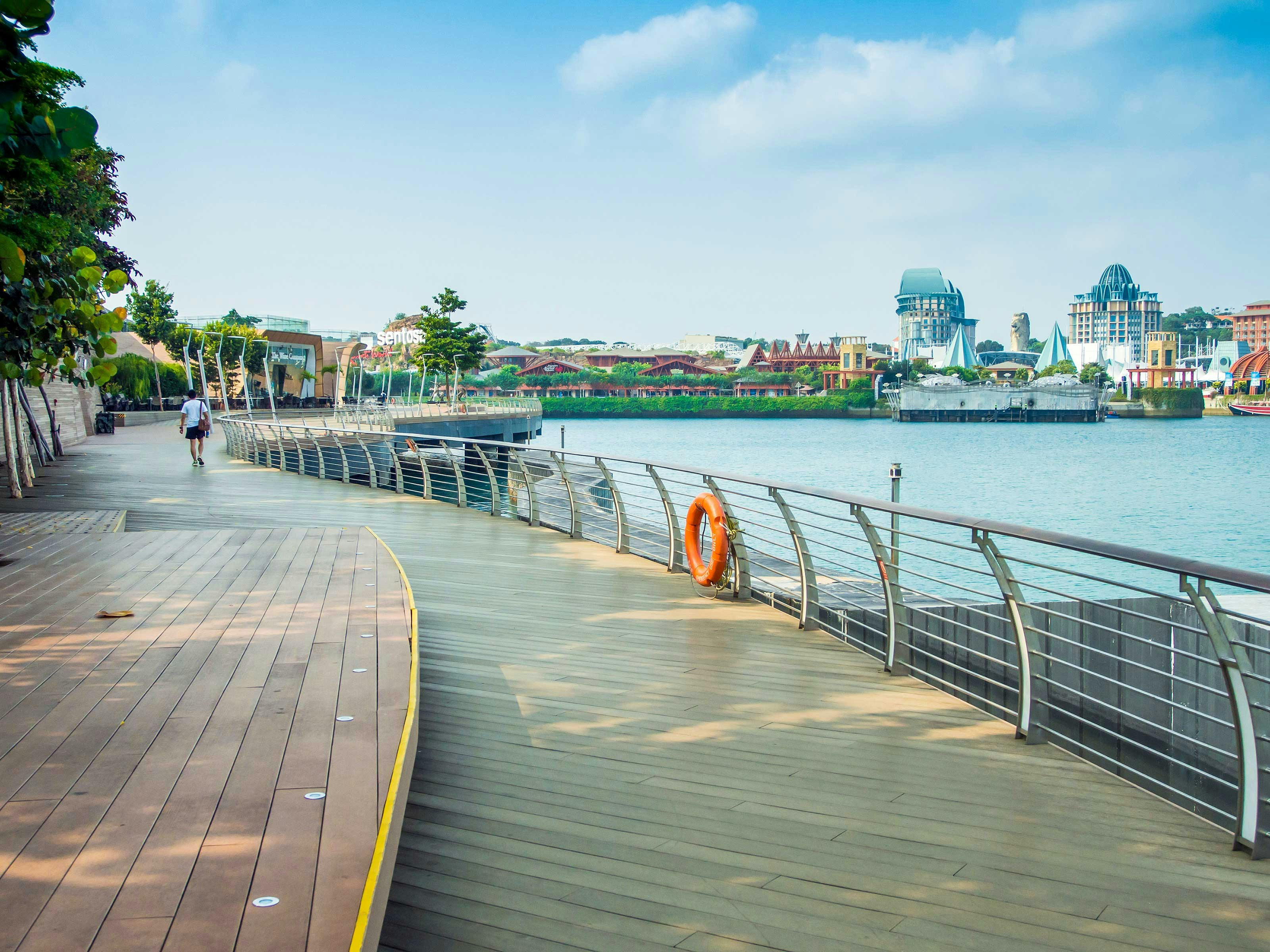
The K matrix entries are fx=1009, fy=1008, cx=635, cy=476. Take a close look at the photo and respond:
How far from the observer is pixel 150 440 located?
109ft

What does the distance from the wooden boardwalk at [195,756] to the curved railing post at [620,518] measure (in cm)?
394

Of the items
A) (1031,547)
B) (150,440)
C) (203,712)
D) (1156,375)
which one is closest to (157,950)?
(203,712)

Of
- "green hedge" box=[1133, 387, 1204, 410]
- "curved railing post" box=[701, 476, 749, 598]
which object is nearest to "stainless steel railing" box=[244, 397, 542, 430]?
"curved railing post" box=[701, 476, 749, 598]

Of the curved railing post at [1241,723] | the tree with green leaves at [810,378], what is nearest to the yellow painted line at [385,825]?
the curved railing post at [1241,723]

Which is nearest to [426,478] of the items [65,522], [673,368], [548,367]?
[65,522]

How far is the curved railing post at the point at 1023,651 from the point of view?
4.38m

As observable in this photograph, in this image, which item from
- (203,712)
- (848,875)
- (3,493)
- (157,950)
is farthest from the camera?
(3,493)

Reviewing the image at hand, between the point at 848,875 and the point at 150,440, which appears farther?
the point at 150,440

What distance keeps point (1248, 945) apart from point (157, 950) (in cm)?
277

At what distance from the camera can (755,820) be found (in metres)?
3.55

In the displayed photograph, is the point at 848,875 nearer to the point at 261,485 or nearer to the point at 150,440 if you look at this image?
the point at 261,485

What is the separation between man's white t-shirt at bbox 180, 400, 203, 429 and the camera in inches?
815

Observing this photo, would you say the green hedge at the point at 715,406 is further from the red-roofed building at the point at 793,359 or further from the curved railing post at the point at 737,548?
the curved railing post at the point at 737,548

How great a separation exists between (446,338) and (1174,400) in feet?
373
